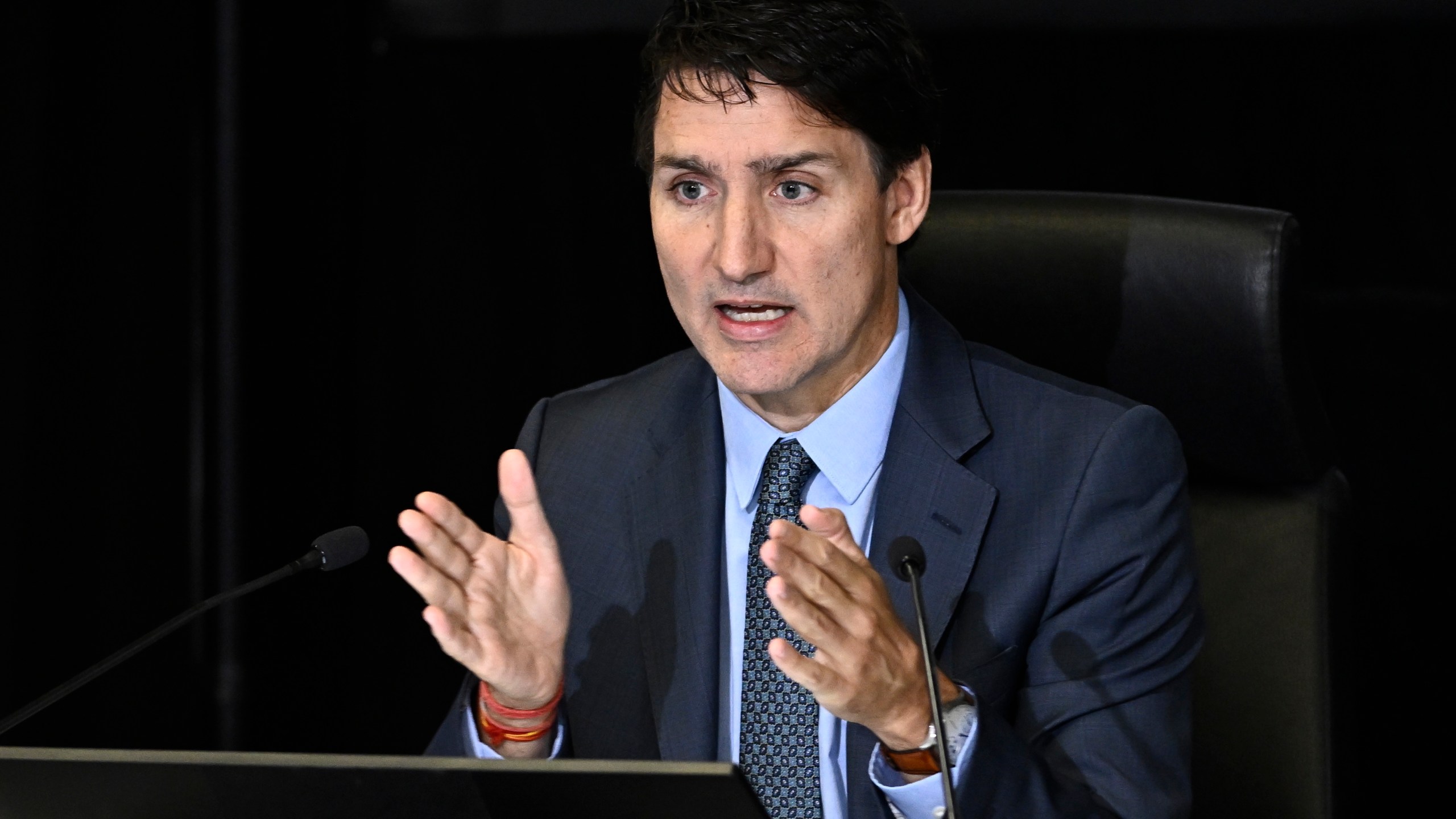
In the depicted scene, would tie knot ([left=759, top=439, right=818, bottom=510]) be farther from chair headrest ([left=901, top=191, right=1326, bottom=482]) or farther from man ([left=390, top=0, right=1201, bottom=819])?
chair headrest ([left=901, top=191, right=1326, bottom=482])

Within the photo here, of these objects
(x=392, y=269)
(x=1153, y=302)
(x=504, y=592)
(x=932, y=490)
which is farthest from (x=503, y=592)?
(x=392, y=269)

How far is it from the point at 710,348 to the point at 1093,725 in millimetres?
535

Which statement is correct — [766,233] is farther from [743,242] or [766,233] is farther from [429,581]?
[429,581]

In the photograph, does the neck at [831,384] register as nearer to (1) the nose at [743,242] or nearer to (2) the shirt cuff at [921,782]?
(1) the nose at [743,242]

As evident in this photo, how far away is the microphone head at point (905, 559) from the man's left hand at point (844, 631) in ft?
0.22

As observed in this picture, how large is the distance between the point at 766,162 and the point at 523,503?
422 mm

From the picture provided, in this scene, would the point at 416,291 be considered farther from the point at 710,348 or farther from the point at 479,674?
the point at 479,674

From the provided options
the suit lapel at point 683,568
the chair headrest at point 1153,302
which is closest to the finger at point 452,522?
the suit lapel at point 683,568

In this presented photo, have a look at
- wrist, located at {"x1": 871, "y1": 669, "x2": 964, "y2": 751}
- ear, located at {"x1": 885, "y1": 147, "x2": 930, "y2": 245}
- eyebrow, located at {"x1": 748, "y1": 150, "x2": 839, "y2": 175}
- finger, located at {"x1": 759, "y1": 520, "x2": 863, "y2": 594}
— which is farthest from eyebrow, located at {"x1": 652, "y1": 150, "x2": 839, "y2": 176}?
wrist, located at {"x1": 871, "y1": 669, "x2": 964, "y2": 751}

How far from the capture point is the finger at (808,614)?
1217 mm

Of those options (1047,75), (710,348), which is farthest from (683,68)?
(1047,75)

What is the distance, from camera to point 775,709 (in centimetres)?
162

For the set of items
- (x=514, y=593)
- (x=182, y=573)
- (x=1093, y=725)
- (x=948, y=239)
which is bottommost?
(x=182, y=573)

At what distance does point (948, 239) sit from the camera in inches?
71.8
